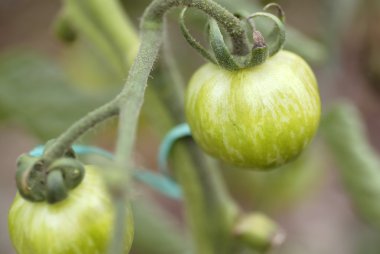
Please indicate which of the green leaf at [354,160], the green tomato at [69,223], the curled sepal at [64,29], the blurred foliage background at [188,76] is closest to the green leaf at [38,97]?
the blurred foliage background at [188,76]

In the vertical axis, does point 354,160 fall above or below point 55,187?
below

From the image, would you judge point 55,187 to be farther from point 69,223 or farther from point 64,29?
point 64,29

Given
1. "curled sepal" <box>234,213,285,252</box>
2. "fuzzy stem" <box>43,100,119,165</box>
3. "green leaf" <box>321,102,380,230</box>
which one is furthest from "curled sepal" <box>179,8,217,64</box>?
"green leaf" <box>321,102,380,230</box>

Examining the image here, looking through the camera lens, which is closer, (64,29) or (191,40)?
(191,40)

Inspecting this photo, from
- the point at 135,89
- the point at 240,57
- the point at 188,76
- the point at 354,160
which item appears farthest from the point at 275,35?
the point at 188,76

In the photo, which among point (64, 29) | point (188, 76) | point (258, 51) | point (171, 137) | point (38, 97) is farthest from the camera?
point (188, 76)

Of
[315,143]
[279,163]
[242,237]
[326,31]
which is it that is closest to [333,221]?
[315,143]

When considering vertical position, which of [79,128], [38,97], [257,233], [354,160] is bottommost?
[354,160]
